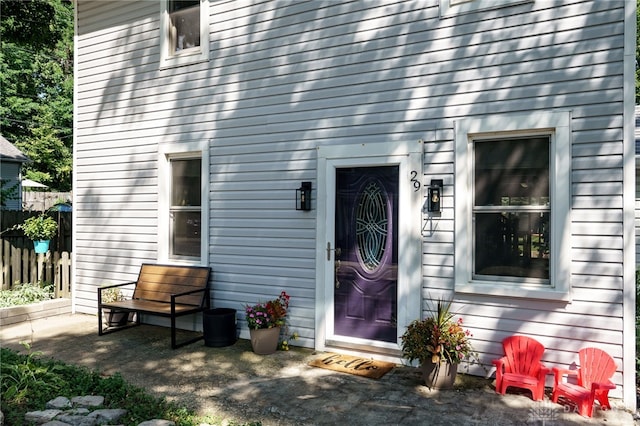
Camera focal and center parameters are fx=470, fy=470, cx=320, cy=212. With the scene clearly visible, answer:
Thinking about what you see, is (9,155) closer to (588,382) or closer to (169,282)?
(169,282)

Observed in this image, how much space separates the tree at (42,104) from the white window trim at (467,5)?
18.7 metres

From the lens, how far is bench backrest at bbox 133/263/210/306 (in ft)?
19.4

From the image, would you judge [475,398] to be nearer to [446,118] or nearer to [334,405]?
[334,405]

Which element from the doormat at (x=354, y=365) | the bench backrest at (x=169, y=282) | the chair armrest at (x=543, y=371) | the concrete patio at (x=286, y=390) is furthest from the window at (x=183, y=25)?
the chair armrest at (x=543, y=371)

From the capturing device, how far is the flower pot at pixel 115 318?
6223 millimetres

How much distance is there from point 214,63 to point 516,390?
5.02 m

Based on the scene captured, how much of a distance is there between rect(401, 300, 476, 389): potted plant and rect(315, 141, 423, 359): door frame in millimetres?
525

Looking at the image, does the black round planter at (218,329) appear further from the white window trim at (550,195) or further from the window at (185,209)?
the white window trim at (550,195)

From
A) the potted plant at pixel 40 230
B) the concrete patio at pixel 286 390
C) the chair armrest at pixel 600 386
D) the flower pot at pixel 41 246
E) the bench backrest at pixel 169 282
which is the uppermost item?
the potted plant at pixel 40 230

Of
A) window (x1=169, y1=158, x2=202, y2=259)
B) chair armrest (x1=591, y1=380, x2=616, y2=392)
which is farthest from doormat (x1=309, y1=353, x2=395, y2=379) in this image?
window (x1=169, y1=158, x2=202, y2=259)

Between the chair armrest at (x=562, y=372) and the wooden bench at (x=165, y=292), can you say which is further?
the wooden bench at (x=165, y=292)

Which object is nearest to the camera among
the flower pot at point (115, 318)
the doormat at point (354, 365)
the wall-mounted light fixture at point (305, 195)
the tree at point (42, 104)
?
the doormat at point (354, 365)

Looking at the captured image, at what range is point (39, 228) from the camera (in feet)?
25.4

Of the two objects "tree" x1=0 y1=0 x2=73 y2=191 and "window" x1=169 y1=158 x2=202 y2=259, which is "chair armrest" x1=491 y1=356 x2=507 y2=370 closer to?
"window" x1=169 y1=158 x2=202 y2=259
